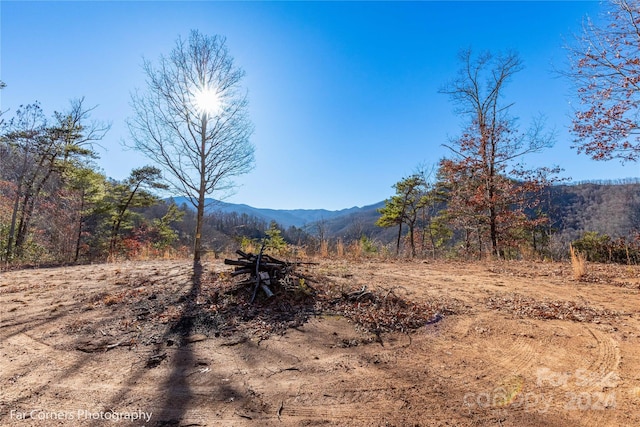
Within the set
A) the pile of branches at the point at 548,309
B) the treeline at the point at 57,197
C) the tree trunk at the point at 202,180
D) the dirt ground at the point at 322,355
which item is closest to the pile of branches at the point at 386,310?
the dirt ground at the point at 322,355

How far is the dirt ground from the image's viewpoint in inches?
74.1

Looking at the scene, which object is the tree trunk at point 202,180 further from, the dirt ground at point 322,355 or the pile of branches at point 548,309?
the pile of branches at point 548,309

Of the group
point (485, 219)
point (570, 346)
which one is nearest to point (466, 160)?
point (485, 219)

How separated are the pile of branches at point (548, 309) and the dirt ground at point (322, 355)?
0.09 ft

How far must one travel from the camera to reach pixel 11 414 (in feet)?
6.24

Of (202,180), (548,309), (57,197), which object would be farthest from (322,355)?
(57,197)

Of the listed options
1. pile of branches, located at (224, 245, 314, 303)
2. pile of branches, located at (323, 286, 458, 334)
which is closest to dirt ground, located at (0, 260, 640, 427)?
pile of branches, located at (323, 286, 458, 334)

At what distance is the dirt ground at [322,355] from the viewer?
1882mm

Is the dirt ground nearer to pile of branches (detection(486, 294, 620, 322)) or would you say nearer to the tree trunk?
pile of branches (detection(486, 294, 620, 322))

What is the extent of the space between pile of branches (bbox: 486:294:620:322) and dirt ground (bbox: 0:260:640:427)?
0.03 metres

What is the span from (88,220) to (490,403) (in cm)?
2303

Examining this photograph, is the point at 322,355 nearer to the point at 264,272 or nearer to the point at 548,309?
the point at 264,272

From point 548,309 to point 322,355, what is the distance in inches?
122

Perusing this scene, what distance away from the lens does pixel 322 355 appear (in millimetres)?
2689
